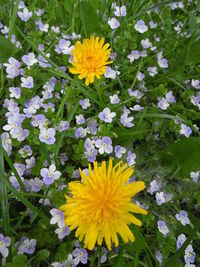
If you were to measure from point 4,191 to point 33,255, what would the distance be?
0.74 feet

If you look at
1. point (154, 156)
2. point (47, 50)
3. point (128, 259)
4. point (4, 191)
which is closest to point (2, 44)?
point (47, 50)

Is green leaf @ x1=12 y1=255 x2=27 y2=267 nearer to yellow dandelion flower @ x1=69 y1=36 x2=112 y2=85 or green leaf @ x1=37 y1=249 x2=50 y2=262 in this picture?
green leaf @ x1=37 y1=249 x2=50 y2=262

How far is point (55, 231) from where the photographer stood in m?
1.05

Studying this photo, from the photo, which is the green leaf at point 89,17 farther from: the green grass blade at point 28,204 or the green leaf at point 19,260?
the green leaf at point 19,260

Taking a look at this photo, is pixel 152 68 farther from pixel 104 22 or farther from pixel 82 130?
pixel 82 130

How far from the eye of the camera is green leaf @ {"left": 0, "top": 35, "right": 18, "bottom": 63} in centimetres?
136

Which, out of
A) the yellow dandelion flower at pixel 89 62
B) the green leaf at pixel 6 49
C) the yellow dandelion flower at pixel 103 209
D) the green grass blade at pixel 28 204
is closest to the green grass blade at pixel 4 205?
the green grass blade at pixel 28 204

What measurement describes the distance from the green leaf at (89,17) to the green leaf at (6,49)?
0.32m

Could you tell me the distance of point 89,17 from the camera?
144 cm

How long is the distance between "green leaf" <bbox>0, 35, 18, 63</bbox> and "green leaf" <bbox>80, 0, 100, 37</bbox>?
32 cm

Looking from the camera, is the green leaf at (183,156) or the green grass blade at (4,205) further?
the green leaf at (183,156)

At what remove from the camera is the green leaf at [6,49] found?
53.5 inches

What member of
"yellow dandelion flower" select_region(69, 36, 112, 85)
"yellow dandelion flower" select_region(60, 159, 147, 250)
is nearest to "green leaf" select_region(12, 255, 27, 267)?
"yellow dandelion flower" select_region(60, 159, 147, 250)

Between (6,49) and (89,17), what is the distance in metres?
0.38
